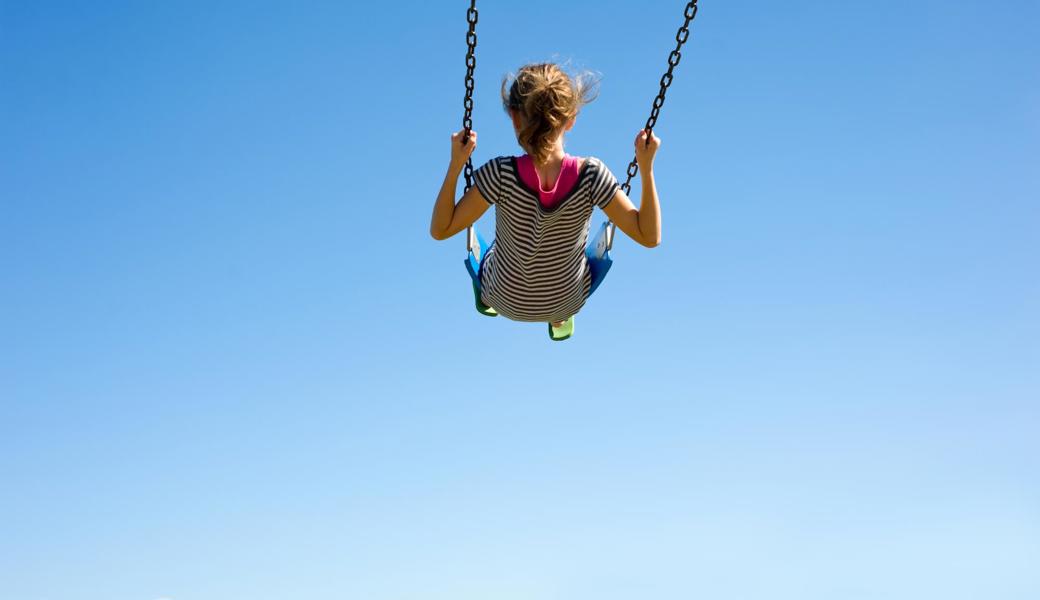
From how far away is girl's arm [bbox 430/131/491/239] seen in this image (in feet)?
17.1

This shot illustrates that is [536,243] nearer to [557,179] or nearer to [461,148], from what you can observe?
[557,179]

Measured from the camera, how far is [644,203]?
537 centimetres

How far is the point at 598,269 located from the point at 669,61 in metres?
1.13

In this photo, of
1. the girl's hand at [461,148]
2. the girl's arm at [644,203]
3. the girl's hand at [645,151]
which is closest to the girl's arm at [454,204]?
the girl's hand at [461,148]

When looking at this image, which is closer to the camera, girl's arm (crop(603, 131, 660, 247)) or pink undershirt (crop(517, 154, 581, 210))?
pink undershirt (crop(517, 154, 581, 210))

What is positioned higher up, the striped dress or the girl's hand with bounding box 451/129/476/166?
the girl's hand with bounding box 451/129/476/166

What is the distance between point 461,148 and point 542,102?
0.46 meters

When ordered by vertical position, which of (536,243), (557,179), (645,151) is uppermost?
(645,151)

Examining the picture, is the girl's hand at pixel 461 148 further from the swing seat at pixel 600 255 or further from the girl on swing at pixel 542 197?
the swing seat at pixel 600 255

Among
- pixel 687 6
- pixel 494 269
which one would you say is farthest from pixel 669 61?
pixel 494 269

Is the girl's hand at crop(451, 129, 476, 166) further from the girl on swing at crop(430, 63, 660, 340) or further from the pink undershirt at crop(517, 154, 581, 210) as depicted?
the pink undershirt at crop(517, 154, 581, 210)

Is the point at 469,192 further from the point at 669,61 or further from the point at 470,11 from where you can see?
the point at 669,61

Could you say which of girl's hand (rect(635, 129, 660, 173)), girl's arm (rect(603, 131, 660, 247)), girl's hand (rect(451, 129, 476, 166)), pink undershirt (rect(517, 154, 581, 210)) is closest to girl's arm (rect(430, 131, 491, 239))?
girl's hand (rect(451, 129, 476, 166))

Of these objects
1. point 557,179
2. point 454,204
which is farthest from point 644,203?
point 454,204
